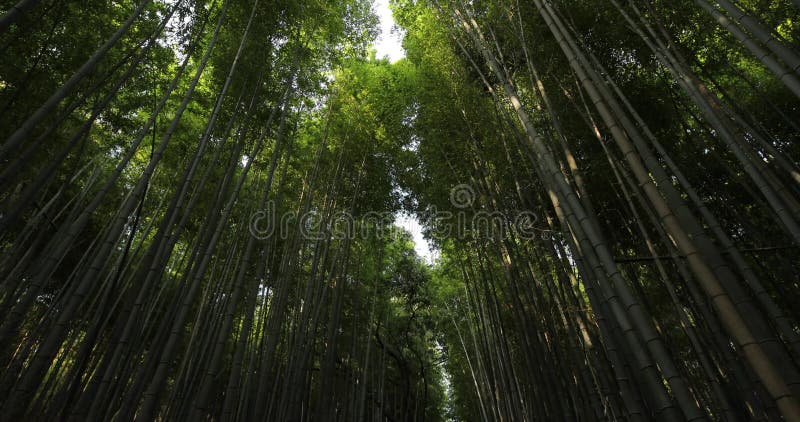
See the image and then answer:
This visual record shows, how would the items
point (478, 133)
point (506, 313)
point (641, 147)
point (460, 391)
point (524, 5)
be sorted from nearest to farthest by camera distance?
point (641, 147)
point (524, 5)
point (478, 133)
point (506, 313)
point (460, 391)

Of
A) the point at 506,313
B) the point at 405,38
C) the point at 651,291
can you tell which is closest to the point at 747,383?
the point at 651,291

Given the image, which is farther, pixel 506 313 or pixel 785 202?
pixel 506 313

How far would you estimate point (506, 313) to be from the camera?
643 cm

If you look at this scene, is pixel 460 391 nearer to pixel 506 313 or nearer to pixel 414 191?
pixel 506 313

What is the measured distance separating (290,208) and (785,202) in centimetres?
548

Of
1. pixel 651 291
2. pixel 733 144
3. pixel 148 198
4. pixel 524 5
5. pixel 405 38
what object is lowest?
pixel 733 144

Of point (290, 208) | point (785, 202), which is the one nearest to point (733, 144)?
point (785, 202)

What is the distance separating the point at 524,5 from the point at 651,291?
423cm

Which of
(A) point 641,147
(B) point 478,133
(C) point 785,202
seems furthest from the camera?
(B) point 478,133

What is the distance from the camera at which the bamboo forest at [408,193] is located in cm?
194

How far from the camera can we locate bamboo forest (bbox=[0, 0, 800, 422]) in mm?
1938

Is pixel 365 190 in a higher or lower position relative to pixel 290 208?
higher

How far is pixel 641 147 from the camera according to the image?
166 centimetres

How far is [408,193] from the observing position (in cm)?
684
